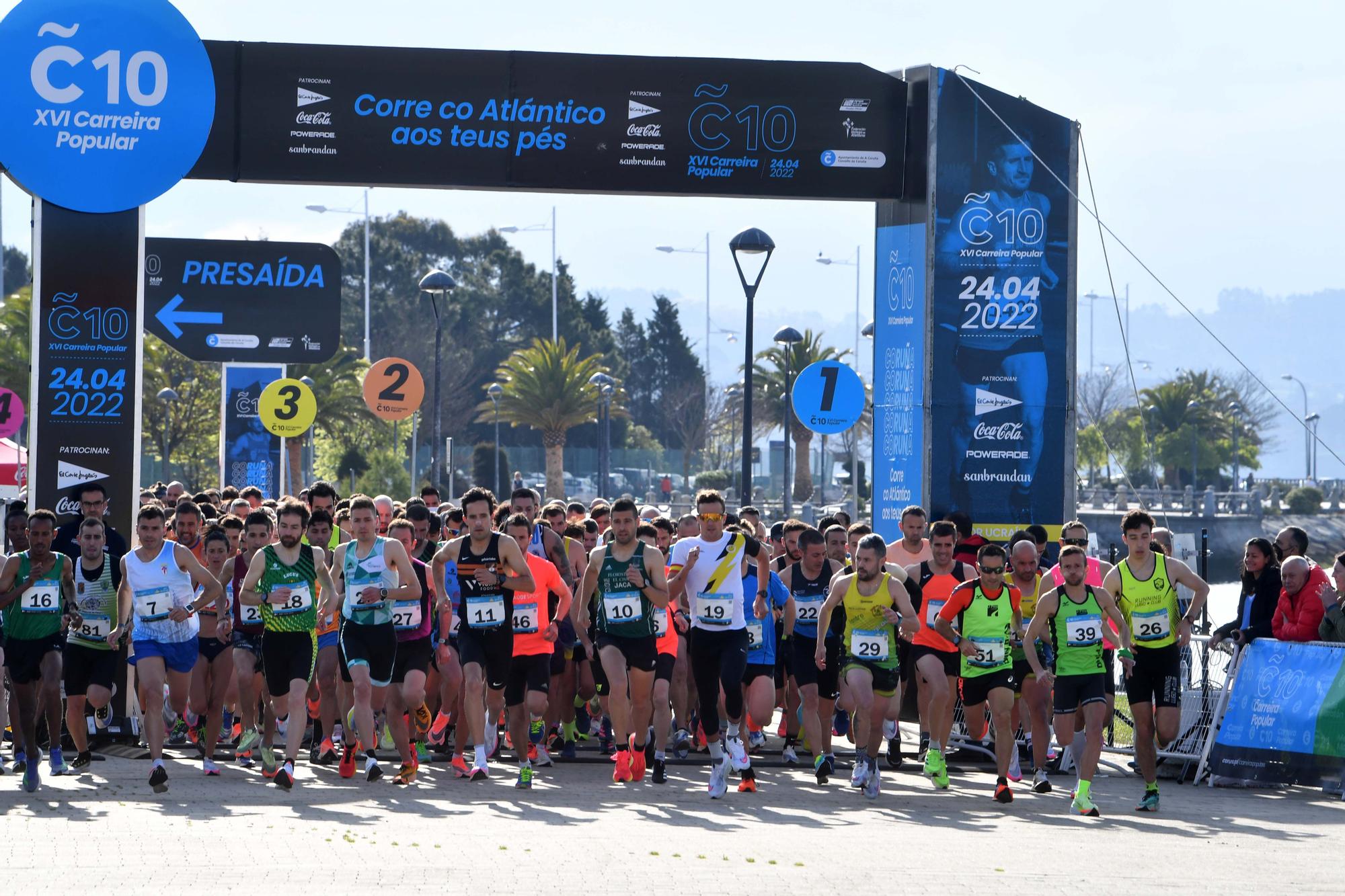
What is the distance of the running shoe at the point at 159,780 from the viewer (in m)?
10.6

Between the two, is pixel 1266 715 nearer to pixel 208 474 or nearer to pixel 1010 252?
pixel 1010 252

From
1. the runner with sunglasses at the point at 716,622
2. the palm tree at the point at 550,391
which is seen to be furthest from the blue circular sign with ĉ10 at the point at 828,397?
the palm tree at the point at 550,391

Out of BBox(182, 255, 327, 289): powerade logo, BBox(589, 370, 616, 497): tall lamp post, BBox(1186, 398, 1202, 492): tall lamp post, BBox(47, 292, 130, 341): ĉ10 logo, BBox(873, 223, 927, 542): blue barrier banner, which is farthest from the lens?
BBox(1186, 398, 1202, 492): tall lamp post

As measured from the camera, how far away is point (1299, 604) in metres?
12.7

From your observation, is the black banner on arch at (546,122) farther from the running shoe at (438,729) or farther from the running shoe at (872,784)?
the running shoe at (872,784)

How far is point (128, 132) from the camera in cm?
1373

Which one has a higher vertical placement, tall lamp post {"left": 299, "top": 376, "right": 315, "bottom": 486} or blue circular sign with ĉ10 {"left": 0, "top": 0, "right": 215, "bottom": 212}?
blue circular sign with ĉ10 {"left": 0, "top": 0, "right": 215, "bottom": 212}

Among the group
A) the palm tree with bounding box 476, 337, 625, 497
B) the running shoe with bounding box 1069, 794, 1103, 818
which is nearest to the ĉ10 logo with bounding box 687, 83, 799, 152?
the running shoe with bounding box 1069, 794, 1103, 818

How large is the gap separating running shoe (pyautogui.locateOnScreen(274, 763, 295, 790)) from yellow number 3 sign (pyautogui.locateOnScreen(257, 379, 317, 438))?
13.0 metres

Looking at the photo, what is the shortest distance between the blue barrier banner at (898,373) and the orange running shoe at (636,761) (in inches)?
208

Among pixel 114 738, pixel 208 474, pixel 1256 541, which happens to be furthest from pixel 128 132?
pixel 208 474

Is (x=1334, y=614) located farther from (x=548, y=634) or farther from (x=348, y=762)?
(x=348, y=762)

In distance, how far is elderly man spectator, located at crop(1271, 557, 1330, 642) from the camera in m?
12.6

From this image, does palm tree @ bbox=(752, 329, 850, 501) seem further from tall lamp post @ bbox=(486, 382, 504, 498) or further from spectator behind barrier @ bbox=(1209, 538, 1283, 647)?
spectator behind barrier @ bbox=(1209, 538, 1283, 647)
